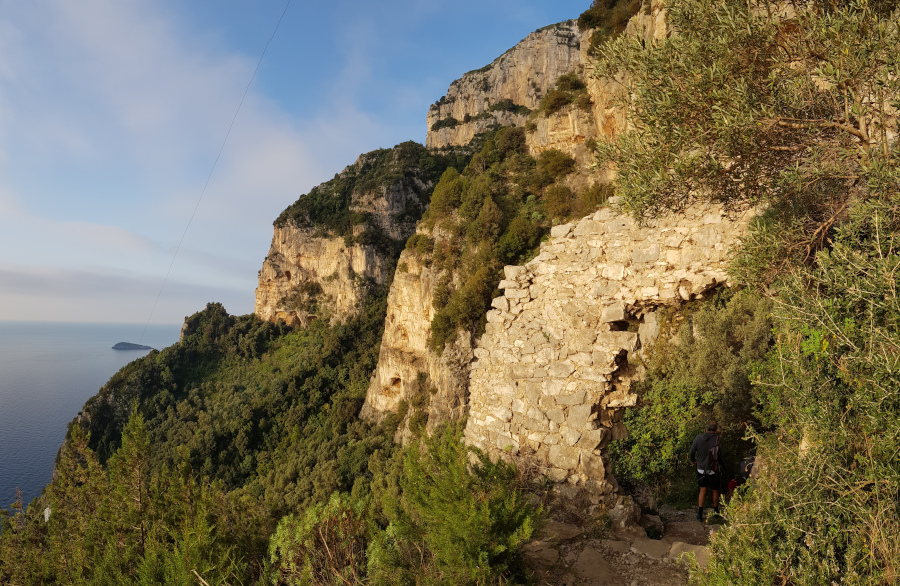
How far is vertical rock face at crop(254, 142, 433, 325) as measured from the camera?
1853 inches

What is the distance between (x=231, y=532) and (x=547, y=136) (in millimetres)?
26088

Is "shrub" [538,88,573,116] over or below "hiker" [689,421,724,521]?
over

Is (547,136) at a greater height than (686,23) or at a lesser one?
greater

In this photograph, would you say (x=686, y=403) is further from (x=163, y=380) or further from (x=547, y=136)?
(x=163, y=380)

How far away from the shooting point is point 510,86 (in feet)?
191

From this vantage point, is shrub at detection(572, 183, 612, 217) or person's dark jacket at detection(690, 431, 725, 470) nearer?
person's dark jacket at detection(690, 431, 725, 470)

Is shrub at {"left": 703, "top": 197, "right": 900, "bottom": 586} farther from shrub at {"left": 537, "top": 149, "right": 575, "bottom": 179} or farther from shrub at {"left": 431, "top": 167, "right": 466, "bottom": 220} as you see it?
shrub at {"left": 431, "top": 167, "right": 466, "bottom": 220}

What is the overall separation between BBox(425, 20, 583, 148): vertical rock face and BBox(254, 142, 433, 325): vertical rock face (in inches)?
284

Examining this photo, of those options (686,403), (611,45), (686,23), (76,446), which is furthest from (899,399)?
(76,446)

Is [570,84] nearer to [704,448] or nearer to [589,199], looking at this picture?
[589,199]

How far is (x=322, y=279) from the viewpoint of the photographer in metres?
50.3

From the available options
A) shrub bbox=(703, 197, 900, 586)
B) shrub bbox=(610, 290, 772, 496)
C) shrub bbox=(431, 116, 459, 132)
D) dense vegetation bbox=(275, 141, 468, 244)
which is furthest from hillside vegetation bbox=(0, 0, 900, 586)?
shrub bbox=(431, 116, 459, 132)

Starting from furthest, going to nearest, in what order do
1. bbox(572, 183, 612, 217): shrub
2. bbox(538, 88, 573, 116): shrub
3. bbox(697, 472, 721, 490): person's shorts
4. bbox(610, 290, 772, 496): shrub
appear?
bbox(538, 88, 573, 116): shrub < bbox(572, 183, 612, 217): shrub < bbox(610, 290, 772, 496): shrub < bbox(697, 472, 721, 490): person's shorts

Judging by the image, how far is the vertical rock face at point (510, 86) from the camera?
5575cm
